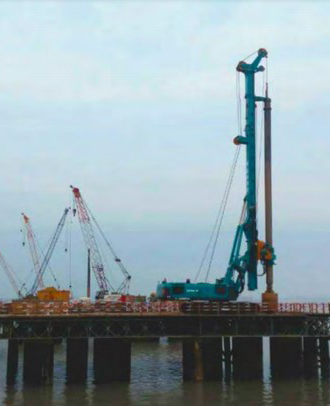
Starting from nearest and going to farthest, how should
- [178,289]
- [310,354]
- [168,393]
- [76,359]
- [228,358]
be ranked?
[168,393]
[76,359]
[228,358]
[310,354]
[178,289]

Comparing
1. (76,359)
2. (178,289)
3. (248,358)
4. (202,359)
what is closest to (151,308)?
Result: (202,359)

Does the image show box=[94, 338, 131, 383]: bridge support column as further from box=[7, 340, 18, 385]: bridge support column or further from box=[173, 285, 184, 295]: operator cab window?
box=[173, 285, 184, 295]: operator cab window

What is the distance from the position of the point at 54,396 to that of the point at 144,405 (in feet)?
23.2

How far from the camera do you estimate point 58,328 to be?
4916cm

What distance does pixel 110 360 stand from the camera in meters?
50.0

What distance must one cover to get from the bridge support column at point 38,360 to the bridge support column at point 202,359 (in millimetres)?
11332

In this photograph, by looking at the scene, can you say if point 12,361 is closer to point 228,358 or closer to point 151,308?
point 151,308

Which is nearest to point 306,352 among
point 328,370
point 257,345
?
point 328,370

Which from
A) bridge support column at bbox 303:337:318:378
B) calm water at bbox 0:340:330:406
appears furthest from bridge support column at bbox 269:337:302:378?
bridge support column at bbox 303:337:318:378

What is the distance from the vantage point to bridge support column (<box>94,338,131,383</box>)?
49.7 metres

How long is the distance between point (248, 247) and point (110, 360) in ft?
67.8

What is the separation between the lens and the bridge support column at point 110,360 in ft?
163

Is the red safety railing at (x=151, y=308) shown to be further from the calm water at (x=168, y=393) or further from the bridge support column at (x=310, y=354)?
the calm water at (x=168, y=393)

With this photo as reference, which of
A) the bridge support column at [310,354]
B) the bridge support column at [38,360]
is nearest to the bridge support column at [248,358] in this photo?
the bridge support column at [310,354]
